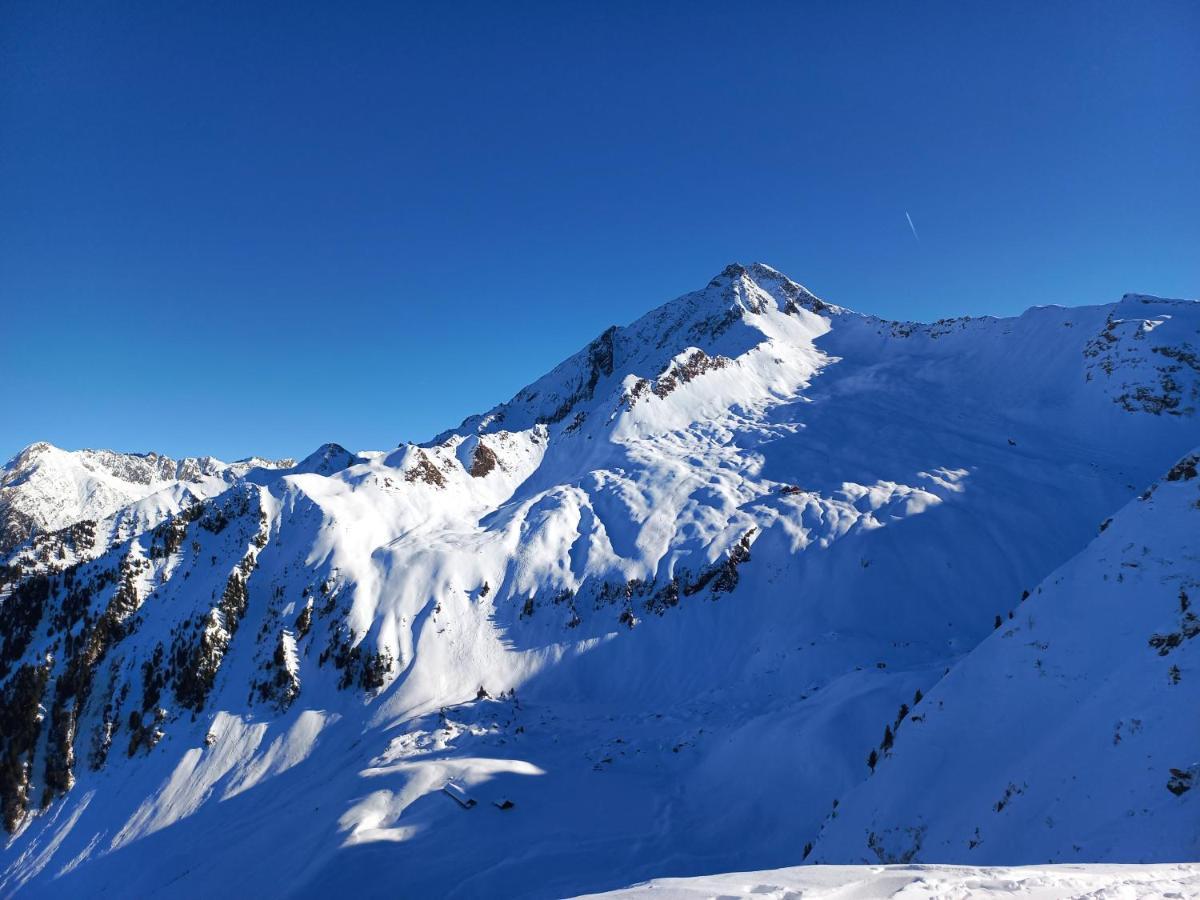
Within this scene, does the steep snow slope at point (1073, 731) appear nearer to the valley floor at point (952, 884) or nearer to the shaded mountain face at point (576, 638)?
the shaded mountain face at point (576, 638)

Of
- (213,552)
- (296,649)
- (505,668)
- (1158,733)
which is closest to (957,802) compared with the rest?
(1158,733)

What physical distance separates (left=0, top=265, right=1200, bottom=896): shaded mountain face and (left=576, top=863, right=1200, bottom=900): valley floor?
241cm

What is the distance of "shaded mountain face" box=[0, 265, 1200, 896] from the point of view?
773 inches

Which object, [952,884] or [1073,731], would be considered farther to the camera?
[1073,731]

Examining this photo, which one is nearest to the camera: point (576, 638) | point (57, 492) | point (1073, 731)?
point (1073, 731)

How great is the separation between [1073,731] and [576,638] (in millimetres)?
30425

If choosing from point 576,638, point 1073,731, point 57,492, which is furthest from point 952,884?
point 57,492

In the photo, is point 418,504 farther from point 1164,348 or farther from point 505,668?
point 1164,348

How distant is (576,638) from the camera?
38000mm

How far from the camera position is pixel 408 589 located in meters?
41.6

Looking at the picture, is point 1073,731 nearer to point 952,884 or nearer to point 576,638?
point 952,884

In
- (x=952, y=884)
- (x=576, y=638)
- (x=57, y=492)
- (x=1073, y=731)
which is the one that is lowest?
(x=576, y=638)

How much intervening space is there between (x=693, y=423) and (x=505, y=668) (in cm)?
3599

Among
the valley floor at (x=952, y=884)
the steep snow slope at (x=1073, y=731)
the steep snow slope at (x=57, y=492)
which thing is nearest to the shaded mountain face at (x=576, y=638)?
the steep snow slope at (x=1073, y=731)
